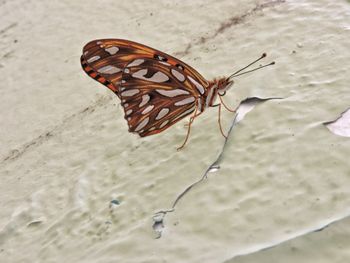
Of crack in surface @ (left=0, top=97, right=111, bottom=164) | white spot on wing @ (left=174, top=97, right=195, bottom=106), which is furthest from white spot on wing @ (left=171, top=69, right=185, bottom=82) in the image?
crack in surface @ (left=0, top=97, right=111, bottom=164)

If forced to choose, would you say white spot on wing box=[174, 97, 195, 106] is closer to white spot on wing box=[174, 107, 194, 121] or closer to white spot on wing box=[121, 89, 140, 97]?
white spot on wing box=[174, 107, 194, 121]

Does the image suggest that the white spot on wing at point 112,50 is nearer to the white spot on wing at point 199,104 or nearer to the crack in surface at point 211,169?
the white spot on wing at point 199,104

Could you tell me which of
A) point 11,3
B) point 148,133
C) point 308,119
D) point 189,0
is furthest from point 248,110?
point 11,3

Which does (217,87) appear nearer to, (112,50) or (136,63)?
(136,63)

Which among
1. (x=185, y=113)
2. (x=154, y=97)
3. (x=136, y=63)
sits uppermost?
(x=136, y=63)

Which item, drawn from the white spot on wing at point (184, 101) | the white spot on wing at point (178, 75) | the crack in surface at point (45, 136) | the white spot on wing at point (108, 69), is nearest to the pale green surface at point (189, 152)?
the crack in surface at point (45, 136)

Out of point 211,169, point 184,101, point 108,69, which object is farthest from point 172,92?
point 211,169
